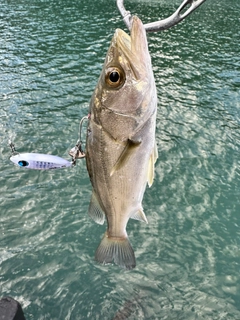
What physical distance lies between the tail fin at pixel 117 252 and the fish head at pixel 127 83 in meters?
1.17

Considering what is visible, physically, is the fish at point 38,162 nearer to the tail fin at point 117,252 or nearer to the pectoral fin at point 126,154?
the tail fin at point 117,252

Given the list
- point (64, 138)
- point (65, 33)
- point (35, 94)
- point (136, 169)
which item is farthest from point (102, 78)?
point (65, 33)

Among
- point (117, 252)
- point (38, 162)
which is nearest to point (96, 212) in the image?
point (117, 252)

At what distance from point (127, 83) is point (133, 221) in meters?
4.74

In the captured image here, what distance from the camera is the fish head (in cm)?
Answer: 246

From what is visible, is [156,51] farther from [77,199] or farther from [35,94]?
[77,199]

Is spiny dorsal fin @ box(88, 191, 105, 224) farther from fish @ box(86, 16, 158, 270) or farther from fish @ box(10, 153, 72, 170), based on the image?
fish @ box(10, 153, 72, 170)

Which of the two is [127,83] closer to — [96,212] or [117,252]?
[96,212]

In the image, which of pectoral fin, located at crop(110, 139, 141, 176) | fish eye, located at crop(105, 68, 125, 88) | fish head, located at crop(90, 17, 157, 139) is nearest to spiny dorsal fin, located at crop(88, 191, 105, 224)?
pectoral fin, located at crop(110, 139, 141, 176)

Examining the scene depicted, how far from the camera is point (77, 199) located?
7.38 metres

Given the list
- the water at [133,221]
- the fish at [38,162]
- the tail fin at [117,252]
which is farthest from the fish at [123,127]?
the water at [133,221]

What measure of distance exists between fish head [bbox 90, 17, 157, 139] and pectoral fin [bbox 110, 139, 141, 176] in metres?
0.13

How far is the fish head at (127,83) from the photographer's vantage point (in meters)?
2.46

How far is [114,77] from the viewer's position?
100 inches
